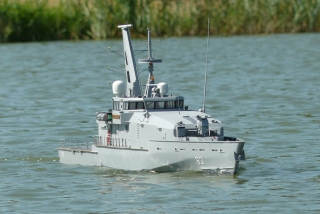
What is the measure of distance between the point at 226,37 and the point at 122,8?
1343cm

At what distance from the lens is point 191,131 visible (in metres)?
38.8

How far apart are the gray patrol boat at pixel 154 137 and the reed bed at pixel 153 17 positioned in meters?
68.7

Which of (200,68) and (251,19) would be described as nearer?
(200,68)

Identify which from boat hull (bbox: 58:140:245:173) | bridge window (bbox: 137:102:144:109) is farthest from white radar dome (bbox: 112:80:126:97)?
boat hull (bbox: 58:140:245:173)

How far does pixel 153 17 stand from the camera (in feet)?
368

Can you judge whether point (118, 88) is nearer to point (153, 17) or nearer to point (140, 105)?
point (140, 105)

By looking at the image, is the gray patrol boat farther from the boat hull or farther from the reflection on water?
the reflection on water

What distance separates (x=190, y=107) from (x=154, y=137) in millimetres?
23234

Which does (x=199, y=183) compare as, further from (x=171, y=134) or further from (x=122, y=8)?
(x=122, y=8)

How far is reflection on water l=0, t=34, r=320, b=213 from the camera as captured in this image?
35.5m

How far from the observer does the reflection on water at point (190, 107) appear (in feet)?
117

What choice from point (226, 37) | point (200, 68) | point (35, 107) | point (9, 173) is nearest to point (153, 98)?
point (9, 173)

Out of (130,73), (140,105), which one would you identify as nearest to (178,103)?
(140,105)

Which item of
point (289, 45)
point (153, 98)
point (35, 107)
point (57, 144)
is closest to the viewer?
point (153, 98)
